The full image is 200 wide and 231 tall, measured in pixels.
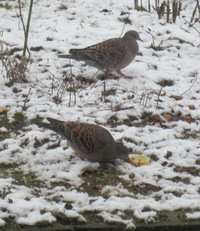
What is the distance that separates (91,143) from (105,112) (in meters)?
0.96

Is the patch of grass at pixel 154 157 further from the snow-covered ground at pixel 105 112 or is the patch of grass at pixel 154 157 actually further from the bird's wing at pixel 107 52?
the bird's wing at pixel 107 52

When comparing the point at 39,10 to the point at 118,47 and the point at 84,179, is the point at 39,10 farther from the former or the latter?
the point at 84,179

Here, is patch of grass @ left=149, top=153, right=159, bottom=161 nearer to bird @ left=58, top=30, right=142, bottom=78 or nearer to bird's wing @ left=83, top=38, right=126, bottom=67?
bird @ left=58, top=30, right=142, bottom=78

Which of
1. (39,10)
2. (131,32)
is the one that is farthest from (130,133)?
(39,10)

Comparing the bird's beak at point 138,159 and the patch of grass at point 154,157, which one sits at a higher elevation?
the bird's beak at point 138,159

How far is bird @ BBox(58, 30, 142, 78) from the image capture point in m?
6.75

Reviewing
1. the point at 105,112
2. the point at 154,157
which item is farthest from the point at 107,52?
the point at 154,157

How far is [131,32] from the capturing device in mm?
7238

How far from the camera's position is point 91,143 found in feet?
16.2

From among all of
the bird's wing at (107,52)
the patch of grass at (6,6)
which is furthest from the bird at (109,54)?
the patch of grass at (6,6)

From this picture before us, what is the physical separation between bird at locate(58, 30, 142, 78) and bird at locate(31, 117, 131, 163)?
5.90 feet

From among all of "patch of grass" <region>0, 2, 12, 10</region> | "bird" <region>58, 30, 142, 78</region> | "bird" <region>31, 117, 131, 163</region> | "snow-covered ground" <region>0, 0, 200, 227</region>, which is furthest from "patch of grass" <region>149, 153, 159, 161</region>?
"patch of grass" <region>0, 2, 12, 10</region>

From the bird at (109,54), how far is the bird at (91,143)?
5.90ft

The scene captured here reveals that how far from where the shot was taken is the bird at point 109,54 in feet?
22.1
